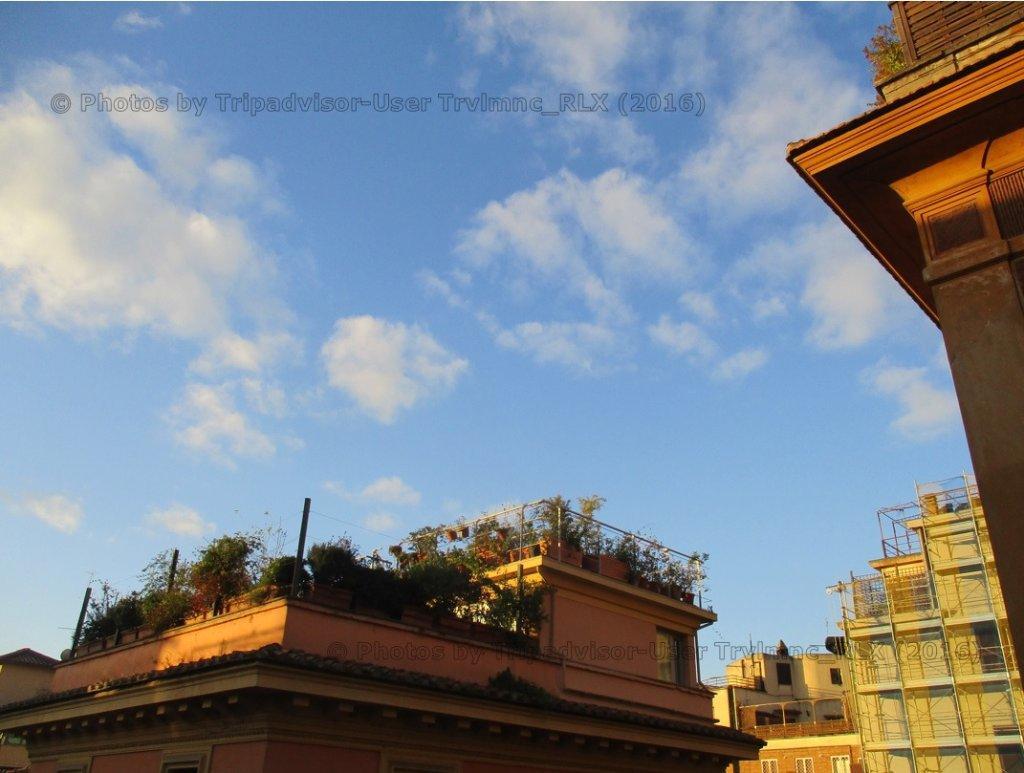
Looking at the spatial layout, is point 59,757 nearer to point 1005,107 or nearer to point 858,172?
point 858,172

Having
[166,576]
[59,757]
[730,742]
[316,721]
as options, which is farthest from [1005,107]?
[59,757]

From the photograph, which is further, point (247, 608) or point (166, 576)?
point (166, 576)

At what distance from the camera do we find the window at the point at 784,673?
51406 mm

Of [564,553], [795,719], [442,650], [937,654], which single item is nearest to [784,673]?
[795,719]

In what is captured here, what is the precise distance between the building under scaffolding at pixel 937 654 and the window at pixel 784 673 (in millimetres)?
16916

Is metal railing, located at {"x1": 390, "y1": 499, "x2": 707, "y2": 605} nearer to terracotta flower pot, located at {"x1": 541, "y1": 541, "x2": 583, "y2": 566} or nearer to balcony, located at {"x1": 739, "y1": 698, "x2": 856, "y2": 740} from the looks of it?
terracotta flower pot, located at {"x1": 541, "y1": 541, "x2": 583, "y2": 566}

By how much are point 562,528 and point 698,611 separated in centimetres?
391

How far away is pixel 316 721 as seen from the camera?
10539mm

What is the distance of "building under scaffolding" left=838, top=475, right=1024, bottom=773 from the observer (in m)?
30.0

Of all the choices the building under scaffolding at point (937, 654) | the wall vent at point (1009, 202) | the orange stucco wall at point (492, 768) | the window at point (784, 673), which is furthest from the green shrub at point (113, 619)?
the window at point (784, 673)

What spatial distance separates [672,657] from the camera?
18.1m

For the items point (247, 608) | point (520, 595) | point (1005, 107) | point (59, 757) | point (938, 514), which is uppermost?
point (938, 514)

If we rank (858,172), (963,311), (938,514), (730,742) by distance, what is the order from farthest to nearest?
(938,514), (730,742), (858,172), (963,311)

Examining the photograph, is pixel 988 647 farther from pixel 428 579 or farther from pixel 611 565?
pixel 428 579
